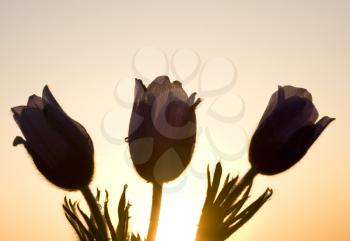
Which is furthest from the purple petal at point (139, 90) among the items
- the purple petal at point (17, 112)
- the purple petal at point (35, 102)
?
the purple petal at point (17, 112)

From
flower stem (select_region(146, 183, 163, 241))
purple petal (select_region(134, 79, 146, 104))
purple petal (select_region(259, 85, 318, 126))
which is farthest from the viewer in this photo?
purple petal (select_region(259, 85, 318, 126))

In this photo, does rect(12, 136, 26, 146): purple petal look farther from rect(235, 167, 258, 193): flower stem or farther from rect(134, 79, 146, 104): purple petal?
rect(235, 167, 258, 193): flower stem

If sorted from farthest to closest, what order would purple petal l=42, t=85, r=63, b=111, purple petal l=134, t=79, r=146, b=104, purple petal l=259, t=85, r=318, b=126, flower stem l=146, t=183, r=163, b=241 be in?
purple petal l=259, t=85, r=318, b=126
purple petal l=42, t=85, r=63, b=111
purple petal l=134, t=79, r=146, b=104
flower stem l=146, t=183, r=163, b=241

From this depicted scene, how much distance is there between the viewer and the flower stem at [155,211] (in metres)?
2.25

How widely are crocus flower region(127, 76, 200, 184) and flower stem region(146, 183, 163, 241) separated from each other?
0.04m

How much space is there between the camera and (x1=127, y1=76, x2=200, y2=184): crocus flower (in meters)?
2.32

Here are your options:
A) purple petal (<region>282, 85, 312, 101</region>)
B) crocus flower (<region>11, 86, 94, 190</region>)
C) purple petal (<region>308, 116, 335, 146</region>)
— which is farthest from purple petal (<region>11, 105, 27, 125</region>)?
purple petal (<region>308, 116, 335, 146</region>)

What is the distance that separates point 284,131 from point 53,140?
3.94 feet

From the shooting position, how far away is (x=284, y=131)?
260 centimetres

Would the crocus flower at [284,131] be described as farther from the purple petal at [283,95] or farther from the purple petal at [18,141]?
the purple petal at [18,141]

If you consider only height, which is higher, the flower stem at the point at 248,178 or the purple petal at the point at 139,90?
the purple petal at the point at 139,90

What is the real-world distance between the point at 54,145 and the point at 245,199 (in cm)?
106

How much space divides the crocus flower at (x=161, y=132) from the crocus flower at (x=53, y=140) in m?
0.30

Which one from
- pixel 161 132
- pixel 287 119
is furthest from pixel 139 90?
pixel 287 119
